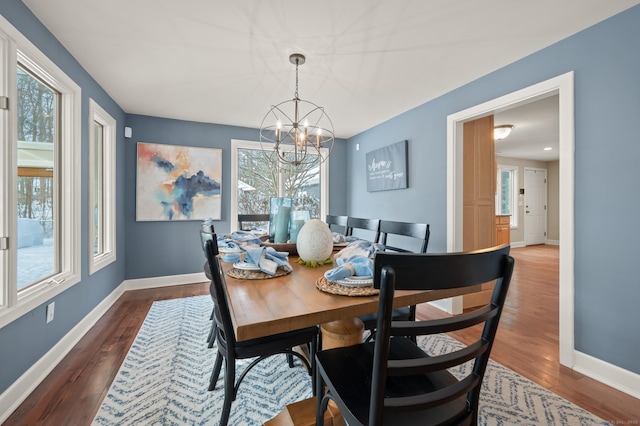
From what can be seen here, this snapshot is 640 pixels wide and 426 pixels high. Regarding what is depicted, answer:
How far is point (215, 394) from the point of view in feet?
5.31

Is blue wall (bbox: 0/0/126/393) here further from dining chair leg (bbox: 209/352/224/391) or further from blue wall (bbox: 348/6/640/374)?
blue wall (bbox: 348/6/640/374)

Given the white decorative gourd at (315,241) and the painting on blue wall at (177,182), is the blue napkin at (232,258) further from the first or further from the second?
the painting on blue wall at (177,182)

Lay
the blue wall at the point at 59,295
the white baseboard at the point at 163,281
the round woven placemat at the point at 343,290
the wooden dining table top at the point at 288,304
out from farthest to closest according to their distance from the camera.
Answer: the white baseboard at the point at 163,281 < the blue wall at the point at 59,295 < the round woven placemat at the point at 343,290 < the wooden dining table top at the point at 288,304

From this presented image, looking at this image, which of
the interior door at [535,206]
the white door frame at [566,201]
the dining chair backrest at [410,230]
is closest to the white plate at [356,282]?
the dining chair backrest at [410,230]

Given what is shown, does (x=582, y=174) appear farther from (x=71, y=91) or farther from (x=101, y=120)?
(x=101, y=120)

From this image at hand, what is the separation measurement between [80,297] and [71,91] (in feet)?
5.68

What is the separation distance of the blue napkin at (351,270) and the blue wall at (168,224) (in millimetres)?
3322

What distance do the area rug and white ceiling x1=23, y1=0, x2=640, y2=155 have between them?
2329mm

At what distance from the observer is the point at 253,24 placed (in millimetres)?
1852

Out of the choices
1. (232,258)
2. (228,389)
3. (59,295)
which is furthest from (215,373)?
(59,295)

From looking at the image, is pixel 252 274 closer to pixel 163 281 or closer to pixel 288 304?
pixel 288 304

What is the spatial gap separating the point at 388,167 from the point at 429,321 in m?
3.30

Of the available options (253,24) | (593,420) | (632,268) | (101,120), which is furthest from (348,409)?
(101,120)

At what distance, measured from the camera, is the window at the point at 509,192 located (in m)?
7.14
